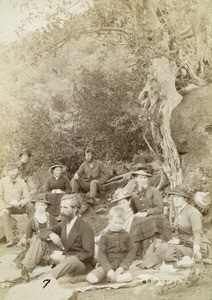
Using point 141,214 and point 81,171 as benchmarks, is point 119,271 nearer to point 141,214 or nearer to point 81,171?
point 141,214

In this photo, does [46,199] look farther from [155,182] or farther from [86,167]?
[155,182]

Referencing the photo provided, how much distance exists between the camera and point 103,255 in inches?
217

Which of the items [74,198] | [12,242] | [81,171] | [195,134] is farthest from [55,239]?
[195,134]

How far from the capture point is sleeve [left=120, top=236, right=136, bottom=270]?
17.9 feet

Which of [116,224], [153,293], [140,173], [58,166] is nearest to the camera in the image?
[153,293]

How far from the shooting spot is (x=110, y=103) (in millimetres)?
6086

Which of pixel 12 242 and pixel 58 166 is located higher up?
pixel 58 166

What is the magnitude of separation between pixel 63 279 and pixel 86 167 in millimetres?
1321

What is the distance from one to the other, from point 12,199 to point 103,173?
3.85 feet

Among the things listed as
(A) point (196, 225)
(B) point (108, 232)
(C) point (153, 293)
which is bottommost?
(C) point (153, 293)

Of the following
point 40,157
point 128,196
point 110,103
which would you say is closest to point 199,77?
point 110,103

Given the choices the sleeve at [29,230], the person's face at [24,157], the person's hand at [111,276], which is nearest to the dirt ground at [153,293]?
the person's hand at [111,276]

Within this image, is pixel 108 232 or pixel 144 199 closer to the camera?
pixel 108 232

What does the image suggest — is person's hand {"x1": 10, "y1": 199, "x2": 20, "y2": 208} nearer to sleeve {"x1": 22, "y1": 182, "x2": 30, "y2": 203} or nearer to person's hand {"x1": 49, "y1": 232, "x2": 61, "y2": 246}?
sleeve {"x1": 22, "y1": 182, "x2": 30, "y2": 203}
